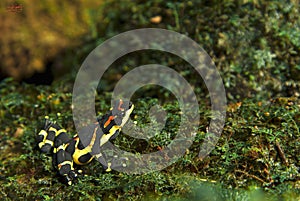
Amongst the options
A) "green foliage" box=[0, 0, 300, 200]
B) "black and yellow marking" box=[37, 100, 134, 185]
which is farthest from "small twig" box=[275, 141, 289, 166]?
"black and yellow marking" box=[37, 100, 134, 185]

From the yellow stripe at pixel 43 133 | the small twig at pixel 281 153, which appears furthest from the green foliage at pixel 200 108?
the yellow stripe at pixel 43 133

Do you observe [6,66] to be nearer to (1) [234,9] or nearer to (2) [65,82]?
(2) [65,82]

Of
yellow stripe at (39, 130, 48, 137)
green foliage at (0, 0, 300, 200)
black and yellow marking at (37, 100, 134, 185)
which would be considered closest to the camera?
green foliage at (0, 0, 300, 200)

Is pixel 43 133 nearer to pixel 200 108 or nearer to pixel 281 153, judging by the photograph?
pixel 200 108

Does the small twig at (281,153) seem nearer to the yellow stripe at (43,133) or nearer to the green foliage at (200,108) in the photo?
the green foliage at (200,108)

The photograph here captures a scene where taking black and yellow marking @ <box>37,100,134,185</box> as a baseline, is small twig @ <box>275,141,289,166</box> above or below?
above

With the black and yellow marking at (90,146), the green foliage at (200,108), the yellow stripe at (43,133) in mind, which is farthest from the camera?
the yellow stripe at (43,133)

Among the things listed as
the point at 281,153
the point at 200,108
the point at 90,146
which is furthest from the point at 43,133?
the point at 281,153

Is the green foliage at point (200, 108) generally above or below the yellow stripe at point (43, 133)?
above

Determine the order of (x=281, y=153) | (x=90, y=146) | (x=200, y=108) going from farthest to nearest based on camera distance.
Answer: (x=200, y=108) < (x=90, y=146) < (x=281, y=153)

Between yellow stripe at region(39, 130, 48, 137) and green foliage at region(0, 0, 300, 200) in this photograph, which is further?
yellow stripe at region(39, 130, 48, 137)

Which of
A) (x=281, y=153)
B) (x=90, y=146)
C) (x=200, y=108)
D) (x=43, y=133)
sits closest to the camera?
(x=281, y=153)

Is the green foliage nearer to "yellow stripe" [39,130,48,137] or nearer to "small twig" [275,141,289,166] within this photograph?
"small twig" [275,141,289,166]
